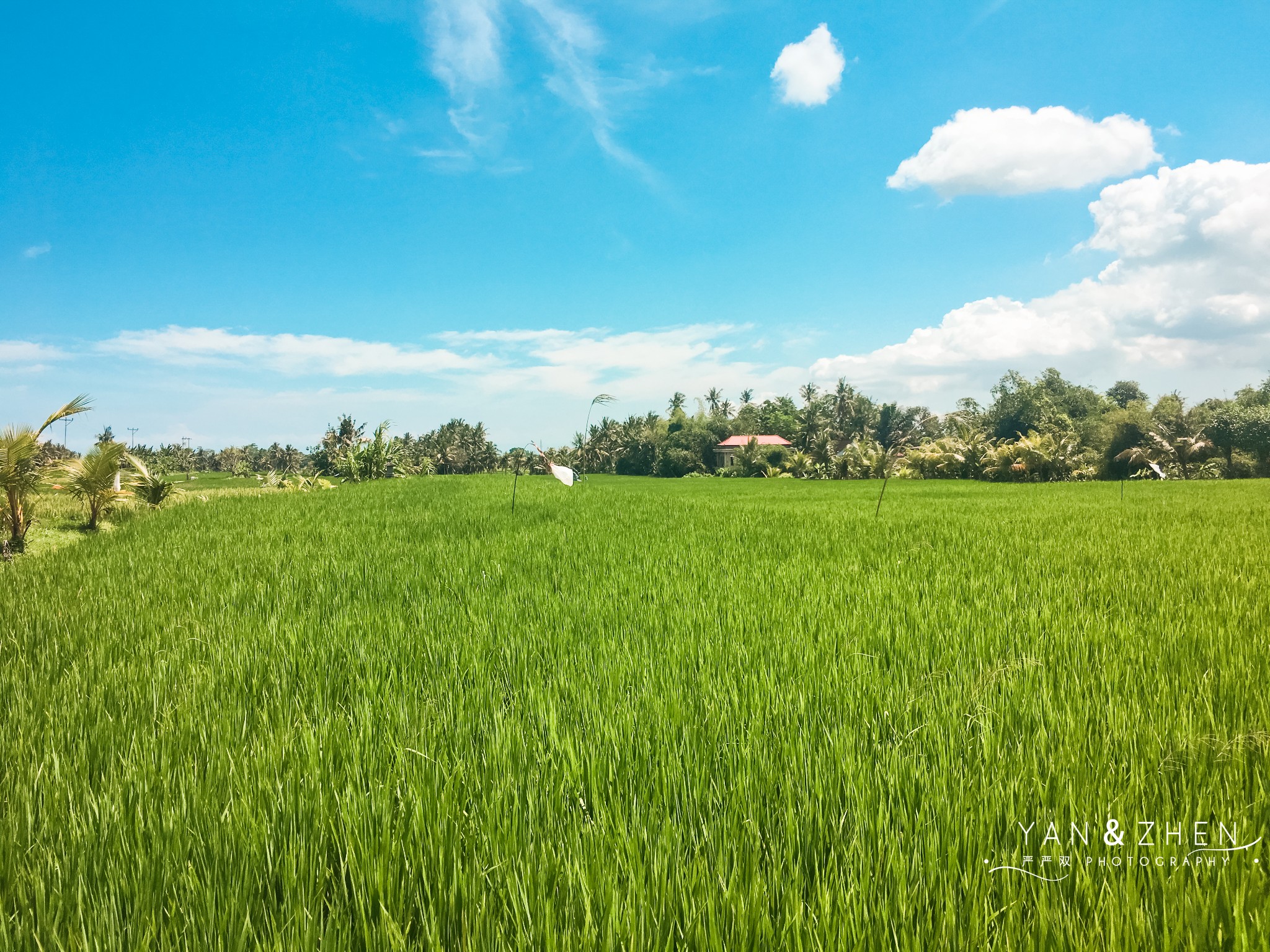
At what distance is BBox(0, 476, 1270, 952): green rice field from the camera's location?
1119mm

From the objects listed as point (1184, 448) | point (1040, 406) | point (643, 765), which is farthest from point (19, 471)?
point (1040, 406)

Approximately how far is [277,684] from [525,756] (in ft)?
4.68

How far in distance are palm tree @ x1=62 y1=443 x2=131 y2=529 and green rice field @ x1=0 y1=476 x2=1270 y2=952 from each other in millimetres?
4962

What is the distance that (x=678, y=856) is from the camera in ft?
3.92

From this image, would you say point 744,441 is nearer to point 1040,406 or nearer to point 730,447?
point 730,447

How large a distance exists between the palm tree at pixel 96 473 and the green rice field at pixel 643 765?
496 cm

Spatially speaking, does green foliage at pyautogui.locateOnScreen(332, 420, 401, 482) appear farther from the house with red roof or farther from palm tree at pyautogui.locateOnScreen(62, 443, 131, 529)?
the house with red roof

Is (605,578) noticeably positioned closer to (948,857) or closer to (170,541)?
(948,857)

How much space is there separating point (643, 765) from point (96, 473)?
9.99 metres

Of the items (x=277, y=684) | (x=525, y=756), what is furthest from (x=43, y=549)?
(x=525, y=756)

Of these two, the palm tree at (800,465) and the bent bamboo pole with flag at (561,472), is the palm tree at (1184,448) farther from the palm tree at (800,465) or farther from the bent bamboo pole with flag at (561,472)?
the bent bamboo pole with flag at (561,472)

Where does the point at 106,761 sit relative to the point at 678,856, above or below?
below

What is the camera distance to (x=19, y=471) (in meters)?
6.81

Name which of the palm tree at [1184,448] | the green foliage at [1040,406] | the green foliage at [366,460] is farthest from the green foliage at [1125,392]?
the green foliage at [366,460]
